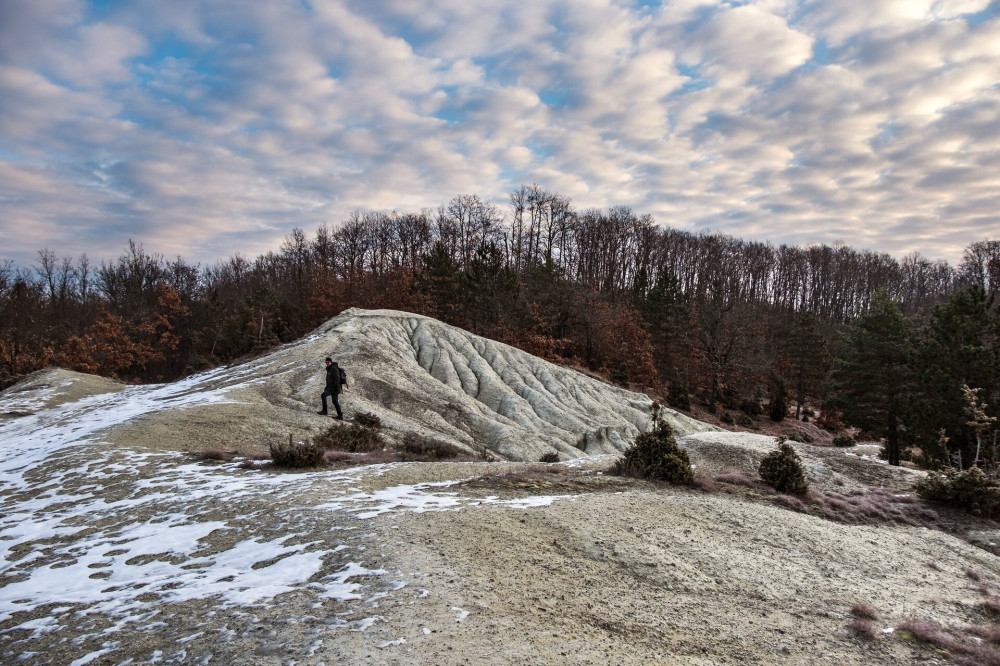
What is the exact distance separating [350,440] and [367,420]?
3.84 metres

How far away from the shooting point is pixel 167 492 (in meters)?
10.4

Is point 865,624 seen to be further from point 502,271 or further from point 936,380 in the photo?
point 502,271

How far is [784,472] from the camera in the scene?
12.2m

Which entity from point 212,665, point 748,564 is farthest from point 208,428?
point 748,564

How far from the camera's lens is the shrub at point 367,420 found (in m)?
19.0

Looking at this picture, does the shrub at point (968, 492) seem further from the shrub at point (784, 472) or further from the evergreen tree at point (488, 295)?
the evergreen tree at point (488, 295)

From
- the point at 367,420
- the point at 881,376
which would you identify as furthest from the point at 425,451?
the point at 881,376

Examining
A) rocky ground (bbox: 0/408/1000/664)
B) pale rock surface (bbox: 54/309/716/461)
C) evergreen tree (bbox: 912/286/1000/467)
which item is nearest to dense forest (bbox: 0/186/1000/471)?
evergreen tree (bbox: 912/286/1000/467)

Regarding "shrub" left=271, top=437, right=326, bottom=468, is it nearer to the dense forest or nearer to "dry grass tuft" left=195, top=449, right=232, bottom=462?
"dry grass tuft" left=195, top=449, right=232, bottom=462

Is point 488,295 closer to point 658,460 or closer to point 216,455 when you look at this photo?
point 216,455

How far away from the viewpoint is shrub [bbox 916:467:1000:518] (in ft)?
39.0

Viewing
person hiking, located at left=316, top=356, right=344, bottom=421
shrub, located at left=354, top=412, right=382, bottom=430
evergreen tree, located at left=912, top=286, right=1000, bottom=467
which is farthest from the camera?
evergreen tree, located at left=912, top=286, right=1000, bottom=467

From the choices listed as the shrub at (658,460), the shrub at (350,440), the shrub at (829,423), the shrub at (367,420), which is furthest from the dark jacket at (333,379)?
the shrub at (829,423)

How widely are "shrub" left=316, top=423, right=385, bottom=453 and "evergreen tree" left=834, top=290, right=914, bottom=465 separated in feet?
107
